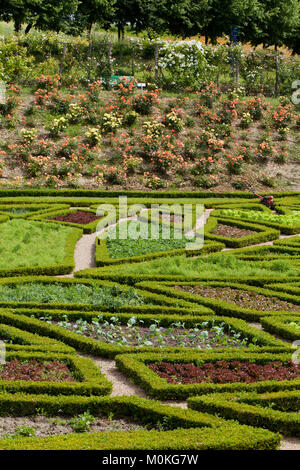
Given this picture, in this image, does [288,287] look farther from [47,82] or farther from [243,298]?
[47,82]

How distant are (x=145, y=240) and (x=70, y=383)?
267 inches

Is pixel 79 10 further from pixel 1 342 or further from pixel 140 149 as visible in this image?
pixel 1 342

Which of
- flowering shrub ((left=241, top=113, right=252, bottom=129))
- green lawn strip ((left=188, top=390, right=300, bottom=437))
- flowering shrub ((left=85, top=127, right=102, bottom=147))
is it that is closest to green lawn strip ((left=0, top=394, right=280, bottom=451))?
green lawn strip ((left=188, top=390, right=300, bottom=437))

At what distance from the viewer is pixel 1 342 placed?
734cm

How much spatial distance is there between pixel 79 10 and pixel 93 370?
28.7m

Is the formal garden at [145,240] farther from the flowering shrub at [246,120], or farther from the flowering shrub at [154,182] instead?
the flowering shrub at [246,120]

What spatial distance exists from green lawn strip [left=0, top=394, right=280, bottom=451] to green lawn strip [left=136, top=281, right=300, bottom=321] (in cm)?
311

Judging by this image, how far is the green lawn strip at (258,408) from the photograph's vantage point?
5582 mm

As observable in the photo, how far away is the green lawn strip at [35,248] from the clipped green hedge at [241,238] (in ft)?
10.0

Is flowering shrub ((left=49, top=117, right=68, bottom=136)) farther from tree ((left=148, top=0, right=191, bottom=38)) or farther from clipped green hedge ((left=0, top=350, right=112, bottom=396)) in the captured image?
clipped green hedge ((left=0, top=350, right=112, bottom=396))

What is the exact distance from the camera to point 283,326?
320 inches

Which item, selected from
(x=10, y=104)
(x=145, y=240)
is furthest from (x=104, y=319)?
(x=10, y=104)

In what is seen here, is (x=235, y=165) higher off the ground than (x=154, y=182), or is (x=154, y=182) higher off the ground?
(x=235, y=165)
